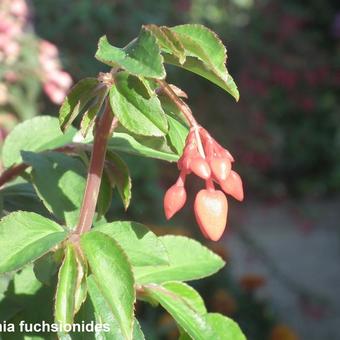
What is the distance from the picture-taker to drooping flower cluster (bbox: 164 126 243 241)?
1.92ft

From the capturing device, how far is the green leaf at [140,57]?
0.55 meters

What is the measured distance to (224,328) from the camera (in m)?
0.74

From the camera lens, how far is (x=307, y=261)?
4754mm

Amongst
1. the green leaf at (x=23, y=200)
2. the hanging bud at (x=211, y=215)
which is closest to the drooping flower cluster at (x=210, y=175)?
the hanging bud at (x=211, y=215)

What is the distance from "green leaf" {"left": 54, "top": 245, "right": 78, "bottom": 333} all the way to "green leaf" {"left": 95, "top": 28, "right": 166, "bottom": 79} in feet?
0.53

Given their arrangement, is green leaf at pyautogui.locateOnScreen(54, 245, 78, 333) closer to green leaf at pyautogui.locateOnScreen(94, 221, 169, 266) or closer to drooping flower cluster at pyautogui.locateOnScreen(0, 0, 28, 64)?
green leaf at pyautogui.locateOnScreen(94, 221, 169, 266)

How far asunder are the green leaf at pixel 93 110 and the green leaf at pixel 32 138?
0.27 meters

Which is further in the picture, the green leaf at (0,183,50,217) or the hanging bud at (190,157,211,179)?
the green leaf at (0,183,50,217)

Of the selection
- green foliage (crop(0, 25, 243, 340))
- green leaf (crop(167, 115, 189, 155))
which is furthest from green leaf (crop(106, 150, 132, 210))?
green leaf (crop(167, 115, 189, 155))

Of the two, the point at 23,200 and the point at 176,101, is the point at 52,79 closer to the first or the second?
the point at 23,200

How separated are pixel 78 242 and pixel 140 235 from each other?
59 mm

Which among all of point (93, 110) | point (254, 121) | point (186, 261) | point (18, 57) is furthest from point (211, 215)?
point (254, 121)

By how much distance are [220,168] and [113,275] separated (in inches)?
4.6

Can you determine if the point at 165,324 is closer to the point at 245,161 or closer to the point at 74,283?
the point at 74,283
